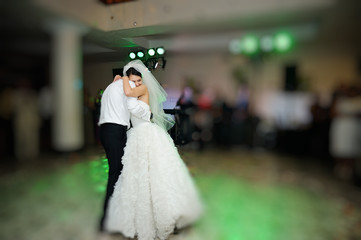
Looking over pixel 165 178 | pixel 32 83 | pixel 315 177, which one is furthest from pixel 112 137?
pixel 315 177

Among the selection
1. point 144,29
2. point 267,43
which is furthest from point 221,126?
point 144,29

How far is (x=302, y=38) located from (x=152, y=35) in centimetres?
36

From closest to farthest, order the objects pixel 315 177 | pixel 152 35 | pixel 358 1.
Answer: pixel 152 35 → pixel 358 1 → pixel 315 177

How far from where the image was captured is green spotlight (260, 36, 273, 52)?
1.78 ft

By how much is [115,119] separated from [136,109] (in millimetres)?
39

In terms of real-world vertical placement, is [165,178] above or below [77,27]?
below

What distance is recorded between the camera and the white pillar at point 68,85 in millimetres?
406

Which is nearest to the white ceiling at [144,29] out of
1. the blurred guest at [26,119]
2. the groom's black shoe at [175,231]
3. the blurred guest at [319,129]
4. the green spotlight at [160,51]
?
the green spotlight at [160,51]

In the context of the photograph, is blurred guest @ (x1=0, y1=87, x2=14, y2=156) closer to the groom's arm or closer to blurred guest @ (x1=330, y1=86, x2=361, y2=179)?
the groom's arm

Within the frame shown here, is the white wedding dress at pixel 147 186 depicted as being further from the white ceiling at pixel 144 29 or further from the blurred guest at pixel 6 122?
the blurred guest at pixel 6 122

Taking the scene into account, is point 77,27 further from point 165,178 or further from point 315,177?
point 315,177

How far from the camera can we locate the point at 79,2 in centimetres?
39

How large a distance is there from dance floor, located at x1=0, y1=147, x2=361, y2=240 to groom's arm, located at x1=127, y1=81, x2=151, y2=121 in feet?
0.54

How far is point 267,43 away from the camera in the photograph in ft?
1.79
